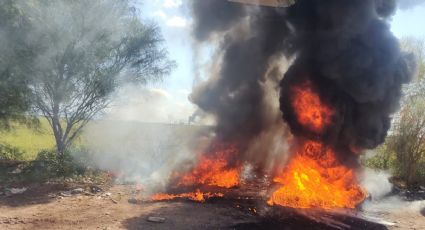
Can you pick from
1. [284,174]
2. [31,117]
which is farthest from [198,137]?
[31,117]

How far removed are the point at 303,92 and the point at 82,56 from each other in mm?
9876

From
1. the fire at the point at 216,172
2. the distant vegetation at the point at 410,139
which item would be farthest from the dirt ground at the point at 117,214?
the distant vegetation at the point at 410,139

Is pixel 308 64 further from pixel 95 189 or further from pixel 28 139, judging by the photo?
pixel 28 139

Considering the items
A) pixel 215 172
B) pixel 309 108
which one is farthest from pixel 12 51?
pixel 309 108

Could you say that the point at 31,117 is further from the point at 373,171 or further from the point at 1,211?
the point at 373,171

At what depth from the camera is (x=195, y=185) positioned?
15.2m

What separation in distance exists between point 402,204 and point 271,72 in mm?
7979

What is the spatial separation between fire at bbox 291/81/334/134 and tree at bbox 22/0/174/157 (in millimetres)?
8299

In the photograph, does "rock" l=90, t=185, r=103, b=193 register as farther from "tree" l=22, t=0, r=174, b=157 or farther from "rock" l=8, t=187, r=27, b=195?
"tree" l=22, t=0, r=174, b=157

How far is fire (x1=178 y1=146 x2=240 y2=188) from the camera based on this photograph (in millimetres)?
15883

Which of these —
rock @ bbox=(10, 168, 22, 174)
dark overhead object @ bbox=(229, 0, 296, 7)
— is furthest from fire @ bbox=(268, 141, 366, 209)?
rock @ bbox=(10, 168, 22, 174)

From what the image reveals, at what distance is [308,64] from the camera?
1466 cm

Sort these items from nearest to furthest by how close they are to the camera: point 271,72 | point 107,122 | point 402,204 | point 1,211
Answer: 1. point 1,211
2. point 402,204
3. point 271,72
4. point 107,122

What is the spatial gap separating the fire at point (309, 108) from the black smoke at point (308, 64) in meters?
0.23
